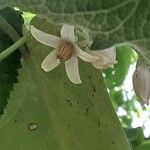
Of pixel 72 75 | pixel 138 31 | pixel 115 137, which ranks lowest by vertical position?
pixel 115 137

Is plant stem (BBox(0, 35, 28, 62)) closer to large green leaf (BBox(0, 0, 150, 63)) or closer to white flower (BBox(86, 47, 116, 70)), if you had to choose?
white flower (BBox(86, 47, 116, 70))

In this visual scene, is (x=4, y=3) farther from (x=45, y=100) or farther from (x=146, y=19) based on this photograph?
(x=45, y=100)

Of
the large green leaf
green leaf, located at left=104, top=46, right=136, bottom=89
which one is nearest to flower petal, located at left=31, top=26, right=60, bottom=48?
the large green leaf

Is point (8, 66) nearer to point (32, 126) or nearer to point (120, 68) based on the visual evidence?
point (32, 126)

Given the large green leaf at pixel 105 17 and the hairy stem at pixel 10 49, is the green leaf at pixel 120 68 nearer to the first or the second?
the hairy stem at pixel 10 49

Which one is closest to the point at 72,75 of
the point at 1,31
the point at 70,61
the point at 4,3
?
the point at 70,61

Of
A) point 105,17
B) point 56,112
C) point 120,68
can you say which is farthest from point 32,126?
point 120,68

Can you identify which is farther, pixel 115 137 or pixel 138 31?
pixel 115 137
